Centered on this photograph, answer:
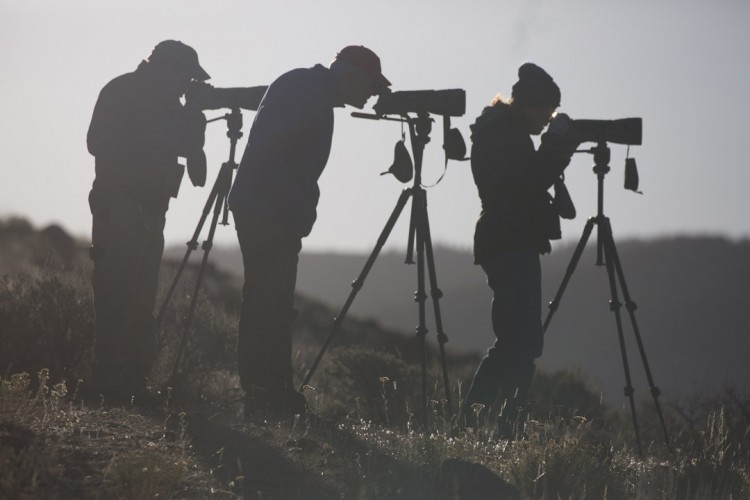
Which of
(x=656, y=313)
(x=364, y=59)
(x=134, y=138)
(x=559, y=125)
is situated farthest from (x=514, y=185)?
(x=656, y=313)

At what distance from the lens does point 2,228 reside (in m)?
30.9

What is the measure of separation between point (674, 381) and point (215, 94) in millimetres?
48912

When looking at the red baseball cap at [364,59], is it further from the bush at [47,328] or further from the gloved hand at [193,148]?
the bush at [47,328]

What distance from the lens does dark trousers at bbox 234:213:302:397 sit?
837cm

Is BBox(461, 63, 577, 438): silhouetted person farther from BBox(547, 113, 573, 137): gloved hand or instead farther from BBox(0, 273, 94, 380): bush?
BBox(0, 273, 94, 380): bush

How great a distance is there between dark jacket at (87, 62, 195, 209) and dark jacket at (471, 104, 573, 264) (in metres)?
2.37

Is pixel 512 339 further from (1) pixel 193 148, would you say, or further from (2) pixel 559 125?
(1) pixel 193 148

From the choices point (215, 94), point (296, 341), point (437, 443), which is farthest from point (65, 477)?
point (296, 341)

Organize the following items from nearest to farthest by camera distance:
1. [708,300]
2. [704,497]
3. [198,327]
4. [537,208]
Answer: [704,497] → [537,208] → [198,327] → [708,300]

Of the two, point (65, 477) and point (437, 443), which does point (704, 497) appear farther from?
point (65, 477)

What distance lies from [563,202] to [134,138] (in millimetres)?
3108

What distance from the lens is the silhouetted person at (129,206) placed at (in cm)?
902

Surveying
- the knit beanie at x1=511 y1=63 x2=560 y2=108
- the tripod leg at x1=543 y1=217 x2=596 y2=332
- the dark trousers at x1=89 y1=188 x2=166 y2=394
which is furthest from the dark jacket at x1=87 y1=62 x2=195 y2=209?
the tripod leg at x1=543 y1=217 x2=596 y2=332

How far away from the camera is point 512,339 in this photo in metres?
8.00
